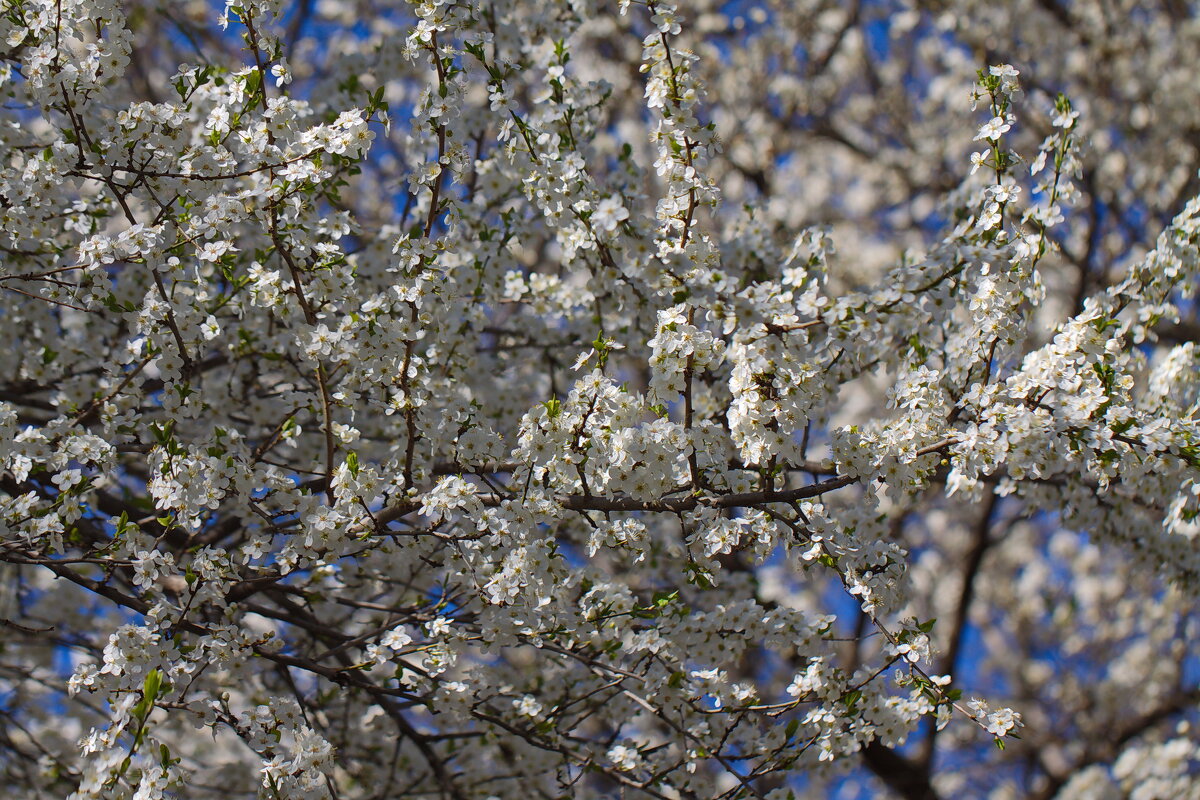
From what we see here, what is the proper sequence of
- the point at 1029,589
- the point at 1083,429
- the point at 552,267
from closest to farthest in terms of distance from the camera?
the point at 1083,429, the point at 552,267, the point at 1029,589

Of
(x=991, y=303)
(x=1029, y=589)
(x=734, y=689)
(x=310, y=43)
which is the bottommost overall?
(x=734, y=689)

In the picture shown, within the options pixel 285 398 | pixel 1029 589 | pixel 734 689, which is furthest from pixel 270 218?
pixel 1029 589

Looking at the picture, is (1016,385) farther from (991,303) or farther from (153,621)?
(153,621)

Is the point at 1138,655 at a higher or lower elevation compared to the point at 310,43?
lower

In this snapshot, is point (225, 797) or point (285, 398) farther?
point (225, 797)

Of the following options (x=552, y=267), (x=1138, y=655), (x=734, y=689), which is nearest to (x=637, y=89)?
(x=552, y=267)

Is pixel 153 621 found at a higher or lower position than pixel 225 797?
lower

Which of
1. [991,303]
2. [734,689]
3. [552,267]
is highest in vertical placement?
[552,267]

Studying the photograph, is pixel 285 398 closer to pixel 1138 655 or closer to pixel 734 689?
pixel 734 689

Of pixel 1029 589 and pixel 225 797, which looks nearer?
pixel 225 797

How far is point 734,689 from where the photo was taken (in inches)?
153

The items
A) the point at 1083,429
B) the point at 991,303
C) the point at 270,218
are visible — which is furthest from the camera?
the point at 270,218

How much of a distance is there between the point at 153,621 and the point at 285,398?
932 mm

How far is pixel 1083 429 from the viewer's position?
3.18m
